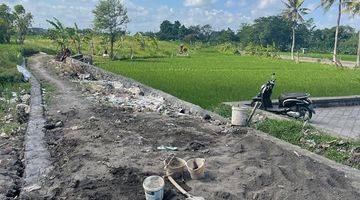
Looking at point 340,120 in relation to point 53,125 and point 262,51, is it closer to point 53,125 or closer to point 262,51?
point 53,125

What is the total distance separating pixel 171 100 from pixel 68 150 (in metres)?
4.62

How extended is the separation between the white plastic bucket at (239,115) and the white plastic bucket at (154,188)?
362 centimetres

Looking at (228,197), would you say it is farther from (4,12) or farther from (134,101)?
(4,12)

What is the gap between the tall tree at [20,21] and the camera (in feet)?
136

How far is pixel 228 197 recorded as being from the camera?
15.0ft

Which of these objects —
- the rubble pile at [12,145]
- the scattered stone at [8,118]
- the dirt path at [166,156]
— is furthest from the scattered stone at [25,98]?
the dirt path at [166,156]

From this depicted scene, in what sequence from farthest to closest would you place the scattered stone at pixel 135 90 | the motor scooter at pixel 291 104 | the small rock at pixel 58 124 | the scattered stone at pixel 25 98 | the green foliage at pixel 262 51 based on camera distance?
the green foliage at pixel 262 51 < the scattered stone at pixel 135 90 < the scattered stone at pixel 25 98 < the motor scooter at pixel 291 104 < the small rock at pixel 58 124

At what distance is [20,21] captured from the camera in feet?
136

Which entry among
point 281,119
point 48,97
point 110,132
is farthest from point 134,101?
point 281,119

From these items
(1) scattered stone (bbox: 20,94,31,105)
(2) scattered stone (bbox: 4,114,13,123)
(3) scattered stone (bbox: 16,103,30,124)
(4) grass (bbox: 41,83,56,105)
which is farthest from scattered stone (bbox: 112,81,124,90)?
(2) scattered stone (bbox: 4,114,13,123)

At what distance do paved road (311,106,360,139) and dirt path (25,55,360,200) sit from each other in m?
2.72

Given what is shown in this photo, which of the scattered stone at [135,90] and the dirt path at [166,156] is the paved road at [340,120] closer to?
the dirt path at [166,156]

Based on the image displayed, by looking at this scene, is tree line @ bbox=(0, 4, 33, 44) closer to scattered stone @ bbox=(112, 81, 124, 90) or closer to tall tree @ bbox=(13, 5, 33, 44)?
tall tree @ bbox=(13, 5, 33, 44)

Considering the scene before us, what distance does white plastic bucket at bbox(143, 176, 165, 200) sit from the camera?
4.34 meters
